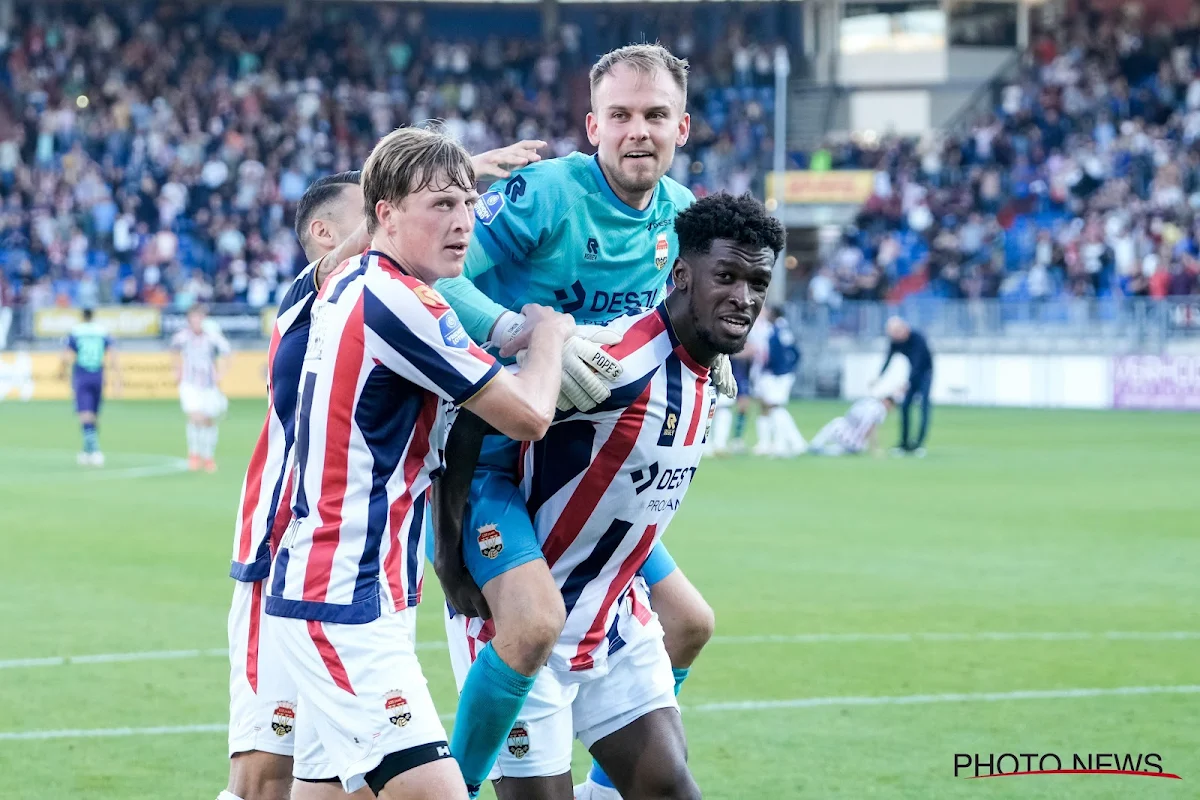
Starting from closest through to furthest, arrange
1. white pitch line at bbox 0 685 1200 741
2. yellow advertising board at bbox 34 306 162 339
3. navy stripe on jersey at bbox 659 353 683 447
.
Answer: navy stripe on jersey at bbox 659 353 683 447 < white pitch line at bbox 0 685 1200 741 < yellow advertising board at bbox 34 306 162 339

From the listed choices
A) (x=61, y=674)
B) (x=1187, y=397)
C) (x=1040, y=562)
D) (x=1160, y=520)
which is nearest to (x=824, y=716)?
(x=61, y=674)

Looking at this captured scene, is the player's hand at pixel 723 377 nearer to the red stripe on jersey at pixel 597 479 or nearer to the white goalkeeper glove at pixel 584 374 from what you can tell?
the red stripe on jersey at pixel 597 479

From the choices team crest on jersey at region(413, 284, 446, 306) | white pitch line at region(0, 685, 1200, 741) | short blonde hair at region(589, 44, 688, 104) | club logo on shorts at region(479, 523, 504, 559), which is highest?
short blonde hair at region(589, 44, 688, 104)

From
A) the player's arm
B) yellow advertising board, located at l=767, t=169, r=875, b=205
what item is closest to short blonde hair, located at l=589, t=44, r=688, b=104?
the player's arm

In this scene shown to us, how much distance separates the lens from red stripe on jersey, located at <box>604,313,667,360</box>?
5070 millimetres

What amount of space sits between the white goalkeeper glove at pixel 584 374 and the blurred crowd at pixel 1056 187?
2952 cm

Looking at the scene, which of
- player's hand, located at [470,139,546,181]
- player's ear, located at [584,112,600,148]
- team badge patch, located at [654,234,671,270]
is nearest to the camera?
player's hand, located at [470,139,546,181]

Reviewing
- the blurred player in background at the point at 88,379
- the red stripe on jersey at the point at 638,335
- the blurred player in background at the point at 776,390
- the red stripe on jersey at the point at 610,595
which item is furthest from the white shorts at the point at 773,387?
the red stripe on jersey at the point at 638,335

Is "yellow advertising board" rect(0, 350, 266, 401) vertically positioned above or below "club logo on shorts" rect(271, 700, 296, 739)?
below

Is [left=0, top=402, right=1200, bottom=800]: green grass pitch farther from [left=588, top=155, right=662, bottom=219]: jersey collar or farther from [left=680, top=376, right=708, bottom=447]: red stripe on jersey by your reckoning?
[left=588, top=155, right=662, bottom=219]: jersey collar

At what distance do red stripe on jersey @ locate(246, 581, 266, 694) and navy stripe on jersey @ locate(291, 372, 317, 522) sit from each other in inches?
28.2

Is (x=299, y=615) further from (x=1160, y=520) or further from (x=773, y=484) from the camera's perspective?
(x=773, y=484)

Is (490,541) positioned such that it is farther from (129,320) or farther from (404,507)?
(129,320)

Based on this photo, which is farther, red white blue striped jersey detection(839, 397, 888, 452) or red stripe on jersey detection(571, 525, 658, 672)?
red white blue striped jersey detection(839, 397, 888, 452)
